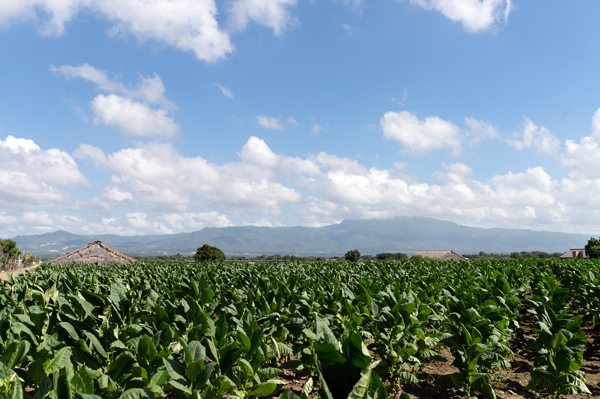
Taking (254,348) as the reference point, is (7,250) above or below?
below

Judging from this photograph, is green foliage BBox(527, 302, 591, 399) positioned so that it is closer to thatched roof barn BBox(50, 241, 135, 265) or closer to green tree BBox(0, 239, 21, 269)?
thatched roof barn BBox(50, 241, 135, 265)

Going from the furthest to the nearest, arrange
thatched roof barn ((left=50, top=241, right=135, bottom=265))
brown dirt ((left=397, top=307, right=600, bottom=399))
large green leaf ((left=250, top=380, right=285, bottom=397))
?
thatched roof barn ((left=50, top=241, right=135, bottom=265))
brown dirt ((left=397, top=307, right=600, bottom=399))
large green leaf ((left=250, top=380, right=285, bottom=397))

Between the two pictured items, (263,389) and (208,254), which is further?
(208,254)

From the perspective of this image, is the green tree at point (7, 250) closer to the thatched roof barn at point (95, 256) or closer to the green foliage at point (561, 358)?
the thatched roof barn at point (95, 256)

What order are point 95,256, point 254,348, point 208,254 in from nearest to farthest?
point 254,348 < point 95,256 < point 208,254

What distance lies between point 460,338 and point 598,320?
5.88m

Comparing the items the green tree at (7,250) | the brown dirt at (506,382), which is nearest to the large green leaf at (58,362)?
the brown dirt at (506,382)

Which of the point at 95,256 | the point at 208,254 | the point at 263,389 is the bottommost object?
the point at 208,254

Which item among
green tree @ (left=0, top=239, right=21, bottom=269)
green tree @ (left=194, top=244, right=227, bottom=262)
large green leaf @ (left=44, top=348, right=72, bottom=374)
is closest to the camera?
large green leaf @ (left=44, top=348, right=72, bottom=374)

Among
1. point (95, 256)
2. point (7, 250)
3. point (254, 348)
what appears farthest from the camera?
point (7, 250)

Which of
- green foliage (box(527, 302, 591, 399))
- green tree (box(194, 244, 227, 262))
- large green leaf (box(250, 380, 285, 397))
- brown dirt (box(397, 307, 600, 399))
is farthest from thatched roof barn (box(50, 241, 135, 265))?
green foliage (box(527, 302, 591, 399))

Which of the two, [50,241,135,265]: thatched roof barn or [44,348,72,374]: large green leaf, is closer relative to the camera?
[44,348,72,374]: large green leaf

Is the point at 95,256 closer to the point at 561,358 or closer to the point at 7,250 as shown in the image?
the point at 7,250

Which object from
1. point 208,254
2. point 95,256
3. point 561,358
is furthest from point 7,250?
point 561,358
